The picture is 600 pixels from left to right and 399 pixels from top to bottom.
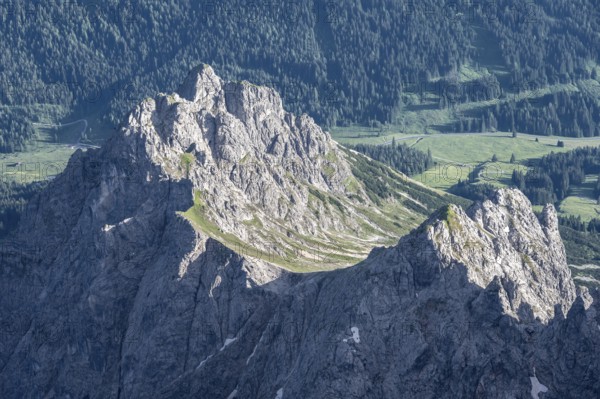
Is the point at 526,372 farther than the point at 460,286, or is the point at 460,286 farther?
the point at 460,286

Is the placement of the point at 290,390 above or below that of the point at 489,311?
below

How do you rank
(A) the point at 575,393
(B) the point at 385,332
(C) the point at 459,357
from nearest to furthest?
(A) the point at 575,393 → (C) the point at 459,357 → (B) the point at 385,332

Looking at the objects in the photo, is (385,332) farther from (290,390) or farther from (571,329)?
(571,329)

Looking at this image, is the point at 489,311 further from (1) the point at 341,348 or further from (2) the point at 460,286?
(1) the point at 341,348

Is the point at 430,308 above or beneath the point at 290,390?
above

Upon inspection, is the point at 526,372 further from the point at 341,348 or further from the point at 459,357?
the point at 341,348

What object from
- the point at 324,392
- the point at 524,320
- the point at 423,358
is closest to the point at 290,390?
the point at 324,392

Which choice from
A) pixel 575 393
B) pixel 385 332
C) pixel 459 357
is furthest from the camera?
pixel 385 332

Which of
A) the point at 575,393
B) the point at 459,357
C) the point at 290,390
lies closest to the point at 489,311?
the point at 459,357

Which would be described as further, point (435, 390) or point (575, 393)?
point (435, 390)
